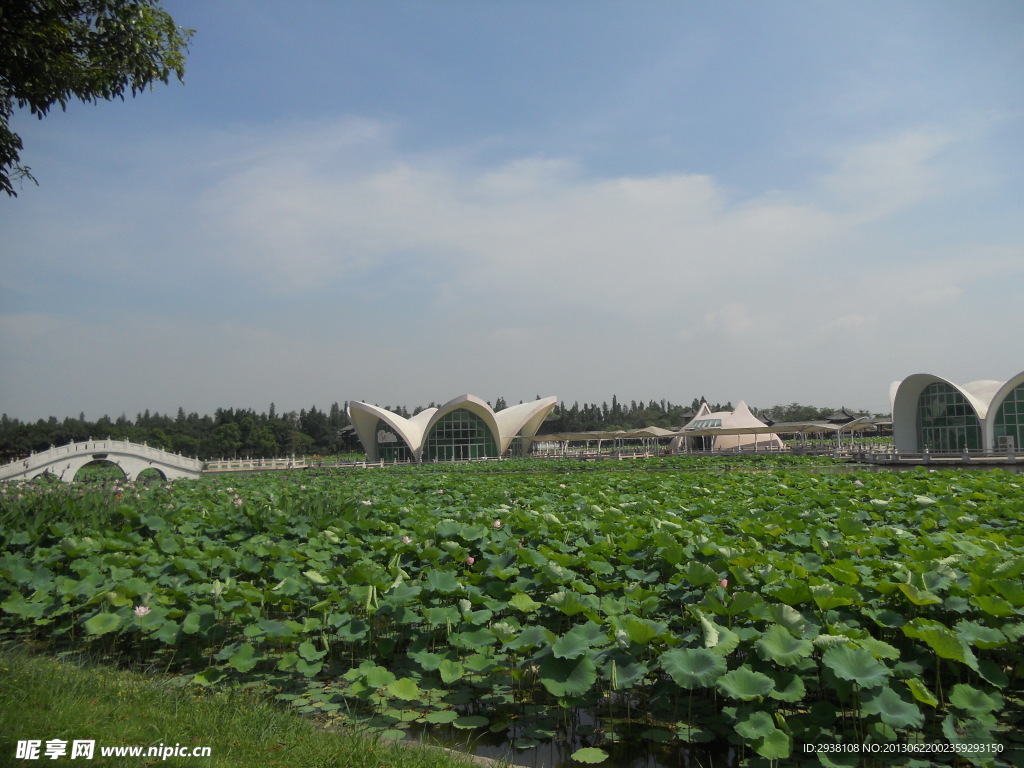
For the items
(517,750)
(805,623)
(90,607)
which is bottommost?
(517,750)

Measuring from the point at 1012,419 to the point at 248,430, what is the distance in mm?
51737

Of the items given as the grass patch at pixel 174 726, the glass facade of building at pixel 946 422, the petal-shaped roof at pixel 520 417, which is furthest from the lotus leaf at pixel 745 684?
the petal-shaped roof at pixel 520 417

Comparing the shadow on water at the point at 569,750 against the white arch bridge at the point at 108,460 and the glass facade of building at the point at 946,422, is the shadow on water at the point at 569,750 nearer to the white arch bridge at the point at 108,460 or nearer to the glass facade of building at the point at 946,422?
the white arch bridge at the point at 108,460

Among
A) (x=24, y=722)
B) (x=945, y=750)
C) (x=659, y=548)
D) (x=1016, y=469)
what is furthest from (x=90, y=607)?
(x=1016, y=469)

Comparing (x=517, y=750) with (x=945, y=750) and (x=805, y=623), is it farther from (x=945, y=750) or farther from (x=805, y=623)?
(x=945, y=750)

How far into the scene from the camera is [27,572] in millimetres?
5129

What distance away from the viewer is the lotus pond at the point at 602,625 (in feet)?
9.98

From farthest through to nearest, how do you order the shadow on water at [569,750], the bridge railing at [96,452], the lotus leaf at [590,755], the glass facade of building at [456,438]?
the glass facade of building at [456,438], the bridge railing at [96,452], the shadow on water at [569,750], the lotus leaf at [590,755]

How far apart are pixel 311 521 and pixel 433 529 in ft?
6.26

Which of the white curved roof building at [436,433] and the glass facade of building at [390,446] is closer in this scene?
the white curved roof building at [436,433]

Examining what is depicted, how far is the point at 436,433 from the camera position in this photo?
38.5 meters

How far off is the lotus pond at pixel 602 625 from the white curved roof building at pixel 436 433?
30.6 m

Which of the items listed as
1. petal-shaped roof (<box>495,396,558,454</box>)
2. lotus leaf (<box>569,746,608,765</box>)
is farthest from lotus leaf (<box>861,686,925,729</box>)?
petal-shaped roof (<box>495,396,558,454</box>)

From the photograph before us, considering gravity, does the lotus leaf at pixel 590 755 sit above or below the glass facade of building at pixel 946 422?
below
